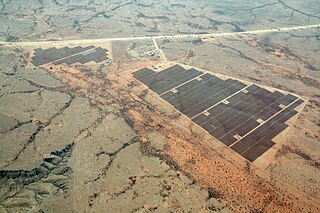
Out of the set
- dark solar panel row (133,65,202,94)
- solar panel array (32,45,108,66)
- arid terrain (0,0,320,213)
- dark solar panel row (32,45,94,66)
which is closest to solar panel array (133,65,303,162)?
dark solar panel row (133,65,202,94)

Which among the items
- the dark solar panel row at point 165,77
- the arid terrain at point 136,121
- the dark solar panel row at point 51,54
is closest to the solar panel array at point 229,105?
the dark solar panel row at point 165,77

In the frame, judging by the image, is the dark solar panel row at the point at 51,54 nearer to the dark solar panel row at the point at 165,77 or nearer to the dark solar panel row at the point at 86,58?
the dark solar panel row at the point at 86,58

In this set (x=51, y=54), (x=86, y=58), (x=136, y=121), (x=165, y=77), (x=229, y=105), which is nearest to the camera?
(x=136, y=121)

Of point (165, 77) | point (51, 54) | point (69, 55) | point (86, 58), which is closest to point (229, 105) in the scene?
point (165, 77)

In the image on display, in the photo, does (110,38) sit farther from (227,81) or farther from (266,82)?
(266,82)

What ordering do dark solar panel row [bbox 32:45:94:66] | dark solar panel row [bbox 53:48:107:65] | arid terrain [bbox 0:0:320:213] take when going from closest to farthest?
arid terrain [bbox 0:0:320:213] → dark solar panel row [bbox 32:45:94:66] → dark solar panel row [bbox 53:48:107:65]

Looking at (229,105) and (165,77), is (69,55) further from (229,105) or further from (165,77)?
(229,105)

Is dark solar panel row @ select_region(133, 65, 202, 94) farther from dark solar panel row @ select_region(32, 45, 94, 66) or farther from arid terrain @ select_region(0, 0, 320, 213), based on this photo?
dark solar panel row @ select_region(32, 45, 94, 66)
